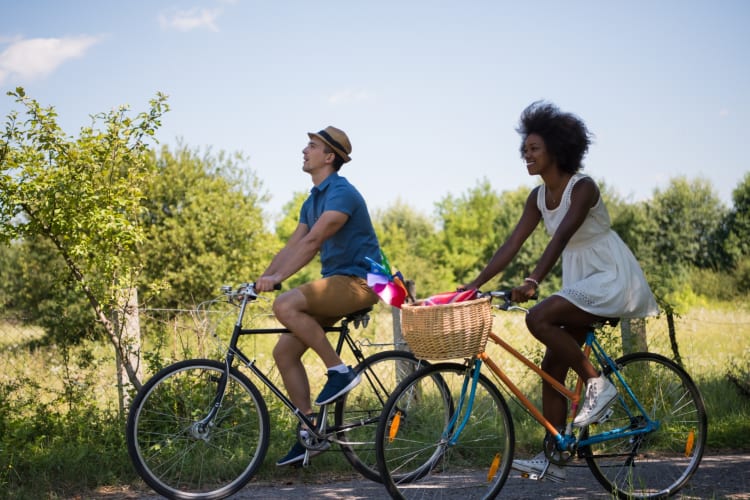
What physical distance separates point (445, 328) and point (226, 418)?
1690mm

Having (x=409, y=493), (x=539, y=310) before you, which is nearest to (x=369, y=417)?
(x=409, y=493)

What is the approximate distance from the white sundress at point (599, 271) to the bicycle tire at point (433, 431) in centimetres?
75

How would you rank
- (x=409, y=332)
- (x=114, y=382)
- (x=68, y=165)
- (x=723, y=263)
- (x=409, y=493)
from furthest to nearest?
(x=723, y=263), (x=114, y=382), (x=68, y=165), (x=409, y=493), (x=409, y=332)

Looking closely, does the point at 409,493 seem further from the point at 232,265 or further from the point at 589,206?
the point at 232,265

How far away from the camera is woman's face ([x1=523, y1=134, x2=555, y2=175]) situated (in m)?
4.41

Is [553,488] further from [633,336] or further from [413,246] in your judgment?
[413,246]

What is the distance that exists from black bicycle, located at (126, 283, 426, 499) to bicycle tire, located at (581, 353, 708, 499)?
1.29 meters

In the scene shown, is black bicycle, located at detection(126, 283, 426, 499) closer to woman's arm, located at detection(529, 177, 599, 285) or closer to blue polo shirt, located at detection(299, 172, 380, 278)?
blue polo shirt, located at detection(299, 172, 380, 278)

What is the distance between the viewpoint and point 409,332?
3.86 meters

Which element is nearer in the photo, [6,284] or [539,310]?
[539,310]

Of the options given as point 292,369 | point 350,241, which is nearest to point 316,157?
point 350,241

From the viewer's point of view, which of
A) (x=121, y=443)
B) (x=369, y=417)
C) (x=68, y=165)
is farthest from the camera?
(x=68, y=165)

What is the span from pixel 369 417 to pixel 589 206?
1.87m

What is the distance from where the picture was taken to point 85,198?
6066 millimetres
